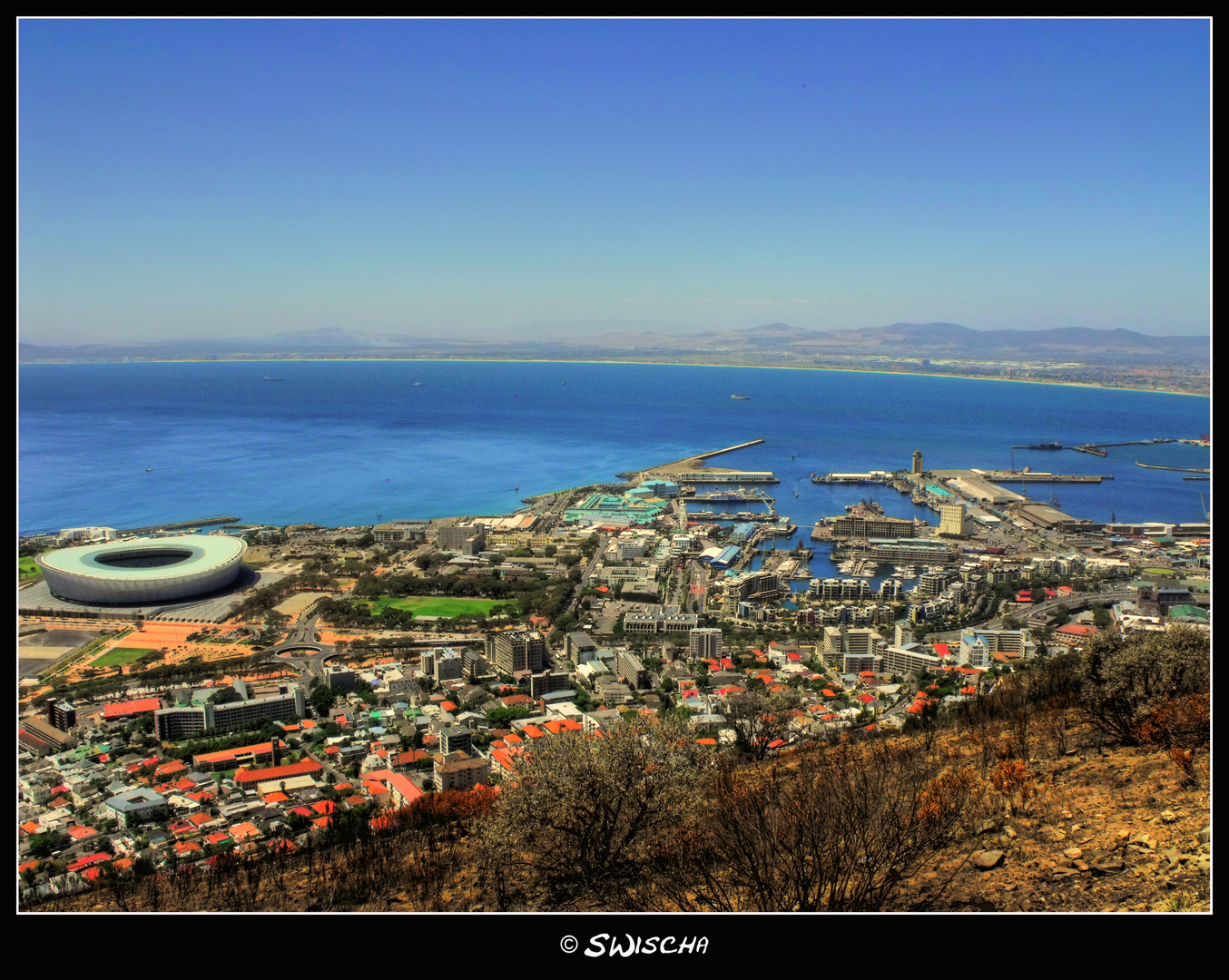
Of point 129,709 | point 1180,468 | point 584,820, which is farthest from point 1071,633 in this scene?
point 1180,468

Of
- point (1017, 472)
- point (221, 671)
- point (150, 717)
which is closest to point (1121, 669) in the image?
point (150, 717)

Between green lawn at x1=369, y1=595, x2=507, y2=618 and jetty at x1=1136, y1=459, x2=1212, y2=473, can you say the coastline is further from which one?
green lawn at x1=369, y1=595, x2=507, y2=618

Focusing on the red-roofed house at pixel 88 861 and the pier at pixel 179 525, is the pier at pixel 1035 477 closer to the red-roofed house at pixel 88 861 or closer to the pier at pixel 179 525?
the pier at pixel 179 525

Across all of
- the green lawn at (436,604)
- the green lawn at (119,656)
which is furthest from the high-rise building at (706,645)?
the green lawn at (119,656)

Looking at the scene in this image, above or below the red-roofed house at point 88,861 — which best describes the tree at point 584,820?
above

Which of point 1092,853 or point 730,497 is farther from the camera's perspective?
point 730,497

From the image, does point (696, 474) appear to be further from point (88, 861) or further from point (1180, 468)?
point (88, 861)
